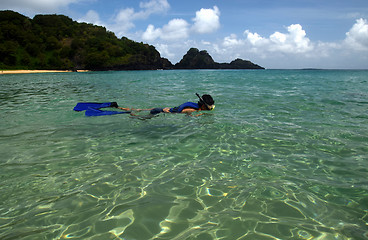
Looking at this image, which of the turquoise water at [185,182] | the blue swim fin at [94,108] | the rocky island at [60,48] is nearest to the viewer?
the turquoise water at [185,182]

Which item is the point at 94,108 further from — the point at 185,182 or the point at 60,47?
the point at 60,47

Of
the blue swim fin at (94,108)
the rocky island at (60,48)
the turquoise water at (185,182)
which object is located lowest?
the turquoise water at (185,182)

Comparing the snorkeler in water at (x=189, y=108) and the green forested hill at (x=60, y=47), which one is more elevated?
the green forested hill at (x=60, y=47)

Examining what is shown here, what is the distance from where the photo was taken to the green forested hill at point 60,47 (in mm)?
103519

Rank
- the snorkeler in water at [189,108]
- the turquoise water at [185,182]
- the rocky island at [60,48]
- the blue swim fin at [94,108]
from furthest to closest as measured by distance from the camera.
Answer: the rocky island at [60,48], the snorkeler in water at [189,108], the blue swim fin at [94,108], the turquoise water at [185,182]

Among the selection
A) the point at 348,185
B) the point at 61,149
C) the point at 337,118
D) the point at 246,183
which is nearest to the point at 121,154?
the point at 61,149

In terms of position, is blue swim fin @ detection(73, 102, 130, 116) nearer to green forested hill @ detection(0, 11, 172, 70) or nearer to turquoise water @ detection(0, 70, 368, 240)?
turquoise water @ detection(0, 70, 368, 240)

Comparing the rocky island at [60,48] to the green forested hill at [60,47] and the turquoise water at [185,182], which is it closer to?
the green forested hill at [60,47]

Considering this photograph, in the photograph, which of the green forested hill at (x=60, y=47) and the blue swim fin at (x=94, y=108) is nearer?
the blue swim fin at (x=94, y=108)

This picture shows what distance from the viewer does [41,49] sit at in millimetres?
113125

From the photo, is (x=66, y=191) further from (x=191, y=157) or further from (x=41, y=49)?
(x=41, y=49)

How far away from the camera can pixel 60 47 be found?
12175 centimetres

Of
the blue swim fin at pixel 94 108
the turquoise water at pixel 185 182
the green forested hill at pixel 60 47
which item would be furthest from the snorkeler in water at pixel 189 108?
the green forested hill at pixel 60 47

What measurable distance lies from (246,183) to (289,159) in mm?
1634
